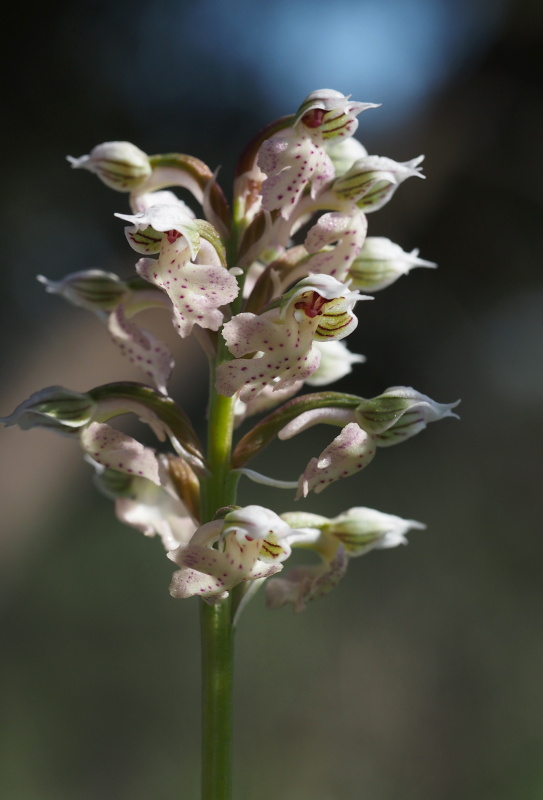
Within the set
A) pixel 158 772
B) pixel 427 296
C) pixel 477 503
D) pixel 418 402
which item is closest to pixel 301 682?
pixel 158 772

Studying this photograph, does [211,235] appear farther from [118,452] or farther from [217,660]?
[217,660]

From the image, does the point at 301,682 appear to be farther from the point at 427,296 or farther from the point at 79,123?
the point at 79,123

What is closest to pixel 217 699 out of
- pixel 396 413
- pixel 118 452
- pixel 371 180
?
pixel 118 452

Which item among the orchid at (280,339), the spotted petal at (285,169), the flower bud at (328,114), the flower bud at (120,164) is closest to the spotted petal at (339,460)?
the orchid at (280,339)

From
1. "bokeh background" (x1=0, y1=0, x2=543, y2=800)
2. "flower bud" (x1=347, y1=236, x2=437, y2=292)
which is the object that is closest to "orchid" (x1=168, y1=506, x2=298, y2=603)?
"flower bud" (x1=347, y1=236, x2=437, y2=292)

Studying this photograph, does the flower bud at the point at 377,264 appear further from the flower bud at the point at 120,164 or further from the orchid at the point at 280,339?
the flower bud at the point at 120,164
